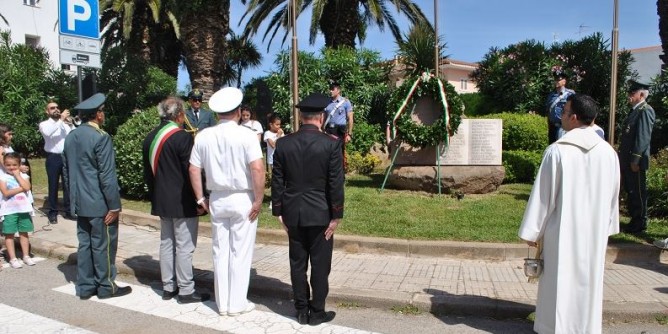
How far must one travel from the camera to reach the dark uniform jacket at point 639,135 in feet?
20.3

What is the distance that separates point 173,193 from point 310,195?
1.40 metres

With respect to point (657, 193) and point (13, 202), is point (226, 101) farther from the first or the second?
point (657, 193)

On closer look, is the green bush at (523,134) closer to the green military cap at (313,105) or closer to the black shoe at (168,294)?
the green military cap at (313,105)

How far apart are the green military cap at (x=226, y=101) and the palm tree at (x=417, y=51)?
11483mm

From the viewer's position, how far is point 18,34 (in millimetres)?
34000

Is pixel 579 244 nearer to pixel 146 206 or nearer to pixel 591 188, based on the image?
pixel 591 188

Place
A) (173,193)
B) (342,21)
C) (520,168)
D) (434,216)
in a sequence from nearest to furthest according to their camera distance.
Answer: (173,193) < (434,216) < (520,168) < (342,21)

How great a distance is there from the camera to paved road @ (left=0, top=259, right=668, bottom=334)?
167 inches

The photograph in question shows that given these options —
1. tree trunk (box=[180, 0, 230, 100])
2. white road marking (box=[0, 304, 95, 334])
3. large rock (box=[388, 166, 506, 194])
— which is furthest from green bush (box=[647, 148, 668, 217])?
tree trunk (box=[180, 0, 230, 100])

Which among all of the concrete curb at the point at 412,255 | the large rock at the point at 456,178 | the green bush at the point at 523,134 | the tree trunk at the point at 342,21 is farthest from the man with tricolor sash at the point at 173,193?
the tree trunk at the point at 342,21

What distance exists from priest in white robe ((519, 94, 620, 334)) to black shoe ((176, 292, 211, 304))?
3.12 m

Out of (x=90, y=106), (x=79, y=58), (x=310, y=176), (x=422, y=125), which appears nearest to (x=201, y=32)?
(x=79, y=58)

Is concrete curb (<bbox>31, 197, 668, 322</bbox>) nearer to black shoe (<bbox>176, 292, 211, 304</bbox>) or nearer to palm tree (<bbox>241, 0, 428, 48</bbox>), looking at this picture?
black shoe (<bbox>176, 292, 211, 304</bbox>)

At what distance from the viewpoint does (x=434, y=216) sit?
7500mm
